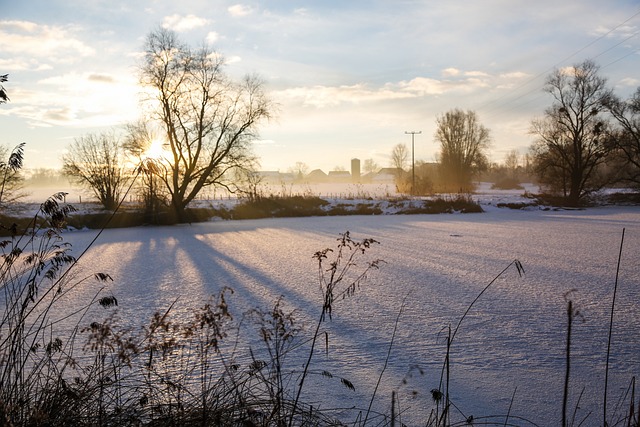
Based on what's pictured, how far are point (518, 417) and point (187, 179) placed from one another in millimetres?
21846

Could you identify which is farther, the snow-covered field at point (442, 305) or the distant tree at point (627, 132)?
the distant tree at point (627, 132)

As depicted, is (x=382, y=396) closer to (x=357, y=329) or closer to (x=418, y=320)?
(x=357, y=329)

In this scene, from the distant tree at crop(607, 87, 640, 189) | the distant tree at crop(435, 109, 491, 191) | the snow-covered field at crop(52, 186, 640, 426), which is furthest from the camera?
the distant tree at crop(435, 109, 491, 191)

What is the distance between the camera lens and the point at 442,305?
6.35m

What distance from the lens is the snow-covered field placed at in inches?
151

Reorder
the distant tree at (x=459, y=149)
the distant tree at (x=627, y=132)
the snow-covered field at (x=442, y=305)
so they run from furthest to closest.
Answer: the distant tree at (x=459, y=149) < the distant tree at (x=627, y=132) < the snow-covered field at (x=442, y=305)

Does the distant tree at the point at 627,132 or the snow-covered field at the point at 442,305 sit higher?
the distant tree at the point at 627,132

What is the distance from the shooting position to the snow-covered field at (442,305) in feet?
12.6

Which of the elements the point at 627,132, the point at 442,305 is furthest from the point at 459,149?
the point at 442,305

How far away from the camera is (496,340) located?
16.3 feet

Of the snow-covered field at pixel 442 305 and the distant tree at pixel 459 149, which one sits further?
the distant tree at pixel 459 149

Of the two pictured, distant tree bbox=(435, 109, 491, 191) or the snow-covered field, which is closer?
the snow-covered field

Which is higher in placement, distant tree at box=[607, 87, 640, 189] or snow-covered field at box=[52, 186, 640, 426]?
distant tree at box=[607, 87, 640, 189]

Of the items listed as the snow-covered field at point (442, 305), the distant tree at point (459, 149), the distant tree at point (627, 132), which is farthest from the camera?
the distant tree at point (459, 149)
